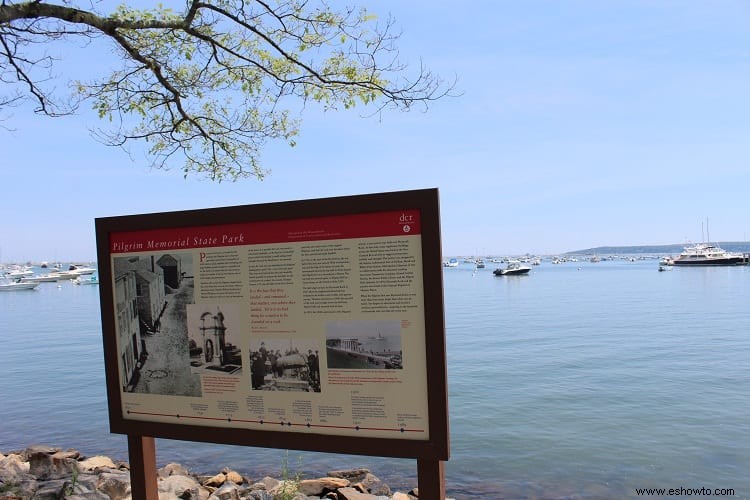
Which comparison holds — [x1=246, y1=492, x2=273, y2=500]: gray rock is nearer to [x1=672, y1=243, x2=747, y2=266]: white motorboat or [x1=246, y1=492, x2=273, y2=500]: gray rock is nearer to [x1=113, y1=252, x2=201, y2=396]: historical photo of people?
[x1=113, y1=252, x2=201, y2=396]: historical photo of people

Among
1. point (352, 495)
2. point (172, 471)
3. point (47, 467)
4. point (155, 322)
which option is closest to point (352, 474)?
point (352, 495)

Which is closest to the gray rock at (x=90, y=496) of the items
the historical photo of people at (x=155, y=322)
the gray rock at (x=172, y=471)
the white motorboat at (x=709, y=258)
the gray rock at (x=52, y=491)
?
the gray rock at (x=52, y=491)

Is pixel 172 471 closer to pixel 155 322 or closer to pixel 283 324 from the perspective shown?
pixel 155 322

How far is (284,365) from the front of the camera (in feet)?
14.0

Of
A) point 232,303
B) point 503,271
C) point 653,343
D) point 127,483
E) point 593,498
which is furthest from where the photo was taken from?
point 503,271

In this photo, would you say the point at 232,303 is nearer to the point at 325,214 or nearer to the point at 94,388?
the point at 325,214

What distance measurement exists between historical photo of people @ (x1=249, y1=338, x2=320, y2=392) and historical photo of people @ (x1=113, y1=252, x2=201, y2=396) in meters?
0.59

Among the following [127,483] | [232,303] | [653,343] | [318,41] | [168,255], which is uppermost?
[318,41]

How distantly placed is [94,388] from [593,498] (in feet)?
48.2

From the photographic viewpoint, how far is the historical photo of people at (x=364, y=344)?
3.91 metres

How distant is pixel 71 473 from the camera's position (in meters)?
7.04

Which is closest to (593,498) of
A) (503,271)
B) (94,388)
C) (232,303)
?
(232,303)

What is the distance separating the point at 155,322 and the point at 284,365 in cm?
124

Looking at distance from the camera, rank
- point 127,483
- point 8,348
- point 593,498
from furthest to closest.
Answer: point 8,348 < point 593,498 < point 127,483
